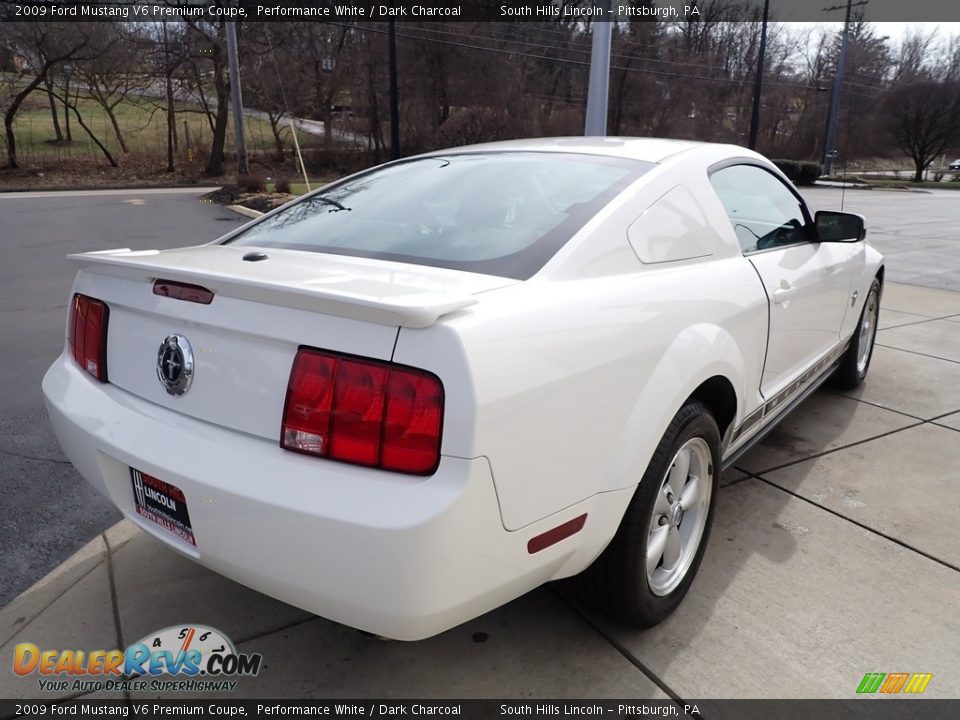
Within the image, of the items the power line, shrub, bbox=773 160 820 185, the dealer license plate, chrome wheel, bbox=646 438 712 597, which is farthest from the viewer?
the power line

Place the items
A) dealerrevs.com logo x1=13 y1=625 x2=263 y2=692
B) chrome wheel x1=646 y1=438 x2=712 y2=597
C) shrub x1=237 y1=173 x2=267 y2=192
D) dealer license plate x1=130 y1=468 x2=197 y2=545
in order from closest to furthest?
dealer license plate x1=130 y1=468 x2=197 y2=545 → dealerrevs.com logo x1=13 y1=625 x2=263 y2=692 → chrome wheel x1=646 y1=438 x2=712 y2=597 → shrub x1=237 y1=173 x2=267 y2=192

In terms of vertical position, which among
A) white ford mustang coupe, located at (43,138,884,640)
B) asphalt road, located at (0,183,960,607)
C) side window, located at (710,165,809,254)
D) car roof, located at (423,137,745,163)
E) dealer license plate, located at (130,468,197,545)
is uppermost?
car roof, located at (423,137,745,163)

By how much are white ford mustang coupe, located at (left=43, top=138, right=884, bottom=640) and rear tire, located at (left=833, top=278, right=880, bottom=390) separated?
1912mm

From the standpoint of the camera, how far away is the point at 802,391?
3439mm

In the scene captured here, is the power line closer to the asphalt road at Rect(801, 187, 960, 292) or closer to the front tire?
the asphalt road at Rect(801, 187, 960, 292)

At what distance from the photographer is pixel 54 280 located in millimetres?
8008

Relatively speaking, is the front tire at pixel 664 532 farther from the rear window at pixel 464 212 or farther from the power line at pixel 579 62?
the power line at pixel 579 62

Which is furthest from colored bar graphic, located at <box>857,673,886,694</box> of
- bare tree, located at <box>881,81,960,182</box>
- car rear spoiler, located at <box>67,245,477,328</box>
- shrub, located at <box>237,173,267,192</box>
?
bare tree, located at <box>881,81,960,182</box>

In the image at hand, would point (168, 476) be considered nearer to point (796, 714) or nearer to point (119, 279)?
point (119, 279)

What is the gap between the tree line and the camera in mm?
29406

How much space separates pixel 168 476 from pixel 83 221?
14.8m

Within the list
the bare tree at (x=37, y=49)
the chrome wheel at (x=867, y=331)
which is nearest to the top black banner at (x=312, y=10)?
the bare tree at (x=37, y=49)

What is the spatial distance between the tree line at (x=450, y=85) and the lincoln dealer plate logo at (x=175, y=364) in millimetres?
24097

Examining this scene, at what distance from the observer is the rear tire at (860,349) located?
14.3 feet
